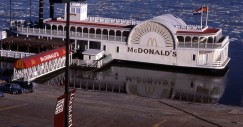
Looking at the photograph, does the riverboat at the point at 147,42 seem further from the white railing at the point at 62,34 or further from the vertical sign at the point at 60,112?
the vertical sign at the point at 60,112

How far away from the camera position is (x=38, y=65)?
2002 inches

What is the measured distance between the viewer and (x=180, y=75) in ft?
182

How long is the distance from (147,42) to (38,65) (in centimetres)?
1414

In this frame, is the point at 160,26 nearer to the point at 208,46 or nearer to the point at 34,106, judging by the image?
the point at 208,46

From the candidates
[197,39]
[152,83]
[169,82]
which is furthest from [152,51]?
[152,83]

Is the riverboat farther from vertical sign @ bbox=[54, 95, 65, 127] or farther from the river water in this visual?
vertical sign @ bbox=[54, 95, 65, 127]

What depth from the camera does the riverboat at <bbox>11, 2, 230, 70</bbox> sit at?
57.6m

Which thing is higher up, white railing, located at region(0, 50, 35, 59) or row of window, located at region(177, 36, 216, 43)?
row of window, located at region(177, 36, 216, 43)

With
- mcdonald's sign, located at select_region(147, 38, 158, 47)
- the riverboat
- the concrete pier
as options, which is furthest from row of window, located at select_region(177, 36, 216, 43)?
the concrete pier

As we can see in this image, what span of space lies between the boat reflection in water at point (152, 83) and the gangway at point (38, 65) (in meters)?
1.44

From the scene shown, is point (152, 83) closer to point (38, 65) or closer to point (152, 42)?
point (152, 42)

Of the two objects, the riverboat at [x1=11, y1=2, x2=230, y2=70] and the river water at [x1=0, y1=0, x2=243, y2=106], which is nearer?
the river water at [x1=0, y1=0, x2=243, y2=106]

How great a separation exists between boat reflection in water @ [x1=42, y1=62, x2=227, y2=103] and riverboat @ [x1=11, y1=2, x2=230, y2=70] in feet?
7.48

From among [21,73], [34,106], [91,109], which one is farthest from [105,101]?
[21,73]
